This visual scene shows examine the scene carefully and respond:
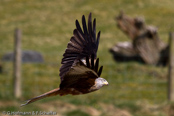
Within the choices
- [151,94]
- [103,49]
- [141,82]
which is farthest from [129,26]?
[103,49]

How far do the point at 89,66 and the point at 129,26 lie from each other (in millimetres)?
10668

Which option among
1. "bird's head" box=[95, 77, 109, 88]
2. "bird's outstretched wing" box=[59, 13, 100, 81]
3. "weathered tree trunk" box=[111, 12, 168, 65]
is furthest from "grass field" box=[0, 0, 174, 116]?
"bird's head" box=[95, 77, 109, 88]

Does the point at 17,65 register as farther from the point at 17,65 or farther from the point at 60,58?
the point at 60,58

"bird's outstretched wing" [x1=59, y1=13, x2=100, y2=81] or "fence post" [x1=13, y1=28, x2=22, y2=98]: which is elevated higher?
"fence post" [x1=13, y1=28, x2=22, y2=98]

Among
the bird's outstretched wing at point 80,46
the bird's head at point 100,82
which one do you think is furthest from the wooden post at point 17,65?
the bird's head at point 100,82

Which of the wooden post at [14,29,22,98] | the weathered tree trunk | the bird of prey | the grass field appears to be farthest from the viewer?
the weathered tree trunk

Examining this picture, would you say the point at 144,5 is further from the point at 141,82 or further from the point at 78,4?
the point at 141,82

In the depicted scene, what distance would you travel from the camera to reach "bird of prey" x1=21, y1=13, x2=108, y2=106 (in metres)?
2.63

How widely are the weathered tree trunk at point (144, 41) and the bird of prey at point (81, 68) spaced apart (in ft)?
32.2

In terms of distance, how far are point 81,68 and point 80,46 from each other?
41 cm

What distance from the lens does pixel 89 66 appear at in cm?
264

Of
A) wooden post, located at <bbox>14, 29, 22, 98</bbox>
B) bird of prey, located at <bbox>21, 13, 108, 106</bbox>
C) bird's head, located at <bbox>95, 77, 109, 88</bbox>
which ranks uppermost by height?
wooden post, located at <bbox>14, 29, 22, 98</bbox>

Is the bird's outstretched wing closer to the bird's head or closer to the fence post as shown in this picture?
the bird's head

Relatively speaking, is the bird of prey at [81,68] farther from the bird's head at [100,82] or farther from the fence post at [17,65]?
the fence post at [17,65]
